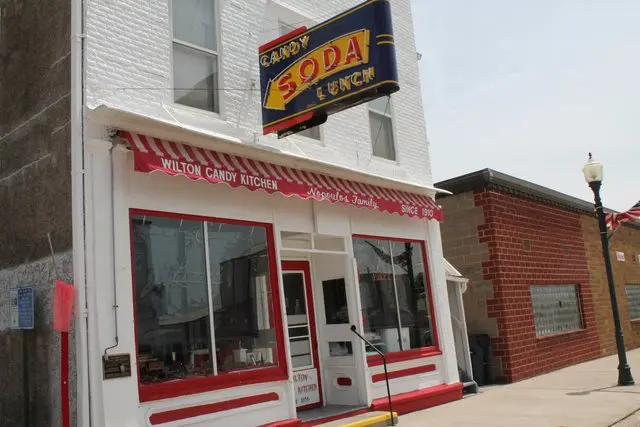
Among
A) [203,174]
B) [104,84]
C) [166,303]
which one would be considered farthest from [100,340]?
[104,84]

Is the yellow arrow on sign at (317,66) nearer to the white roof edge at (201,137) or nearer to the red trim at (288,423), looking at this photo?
the white roof edge at (201,137)

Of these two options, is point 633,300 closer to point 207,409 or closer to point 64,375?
point 207,409

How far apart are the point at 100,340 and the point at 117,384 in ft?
1.59

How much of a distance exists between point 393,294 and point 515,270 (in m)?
4.53

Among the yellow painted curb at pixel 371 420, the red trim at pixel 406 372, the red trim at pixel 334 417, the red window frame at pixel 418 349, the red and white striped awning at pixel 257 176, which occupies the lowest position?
the yellow painted curb at pixel 371 420

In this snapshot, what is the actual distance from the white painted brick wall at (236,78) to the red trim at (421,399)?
12.3ft

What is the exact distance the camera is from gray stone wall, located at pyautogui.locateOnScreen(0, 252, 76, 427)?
21.3ft

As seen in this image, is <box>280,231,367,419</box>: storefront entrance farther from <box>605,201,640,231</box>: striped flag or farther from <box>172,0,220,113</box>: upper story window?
<box>605,201,640,231</box>: striped flag

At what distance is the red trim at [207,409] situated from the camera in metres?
6.64

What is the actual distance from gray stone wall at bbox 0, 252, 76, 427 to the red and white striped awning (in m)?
1.41

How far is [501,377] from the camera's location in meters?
13.0

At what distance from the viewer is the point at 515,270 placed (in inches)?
546

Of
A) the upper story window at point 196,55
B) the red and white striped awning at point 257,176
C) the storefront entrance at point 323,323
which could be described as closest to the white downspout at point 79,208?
the red and white striped awning at point 257,176

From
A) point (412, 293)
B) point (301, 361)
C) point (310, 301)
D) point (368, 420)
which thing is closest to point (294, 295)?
point (310, 301)
